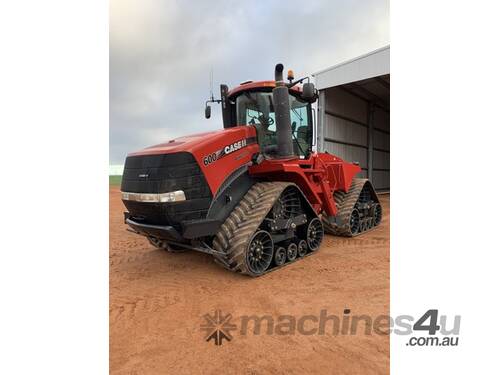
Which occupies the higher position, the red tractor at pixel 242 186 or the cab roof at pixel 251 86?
the cab roof at pixel 251 86

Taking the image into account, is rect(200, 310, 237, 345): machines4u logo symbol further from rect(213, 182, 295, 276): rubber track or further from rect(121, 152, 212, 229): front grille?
rect(121, 152, 212, 229): front grille

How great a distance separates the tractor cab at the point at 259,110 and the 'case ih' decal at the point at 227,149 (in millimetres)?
300

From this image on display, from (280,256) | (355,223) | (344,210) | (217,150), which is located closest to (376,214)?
(355,223)

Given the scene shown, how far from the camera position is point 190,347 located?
2604 mm

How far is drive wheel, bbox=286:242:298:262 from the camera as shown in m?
4.83

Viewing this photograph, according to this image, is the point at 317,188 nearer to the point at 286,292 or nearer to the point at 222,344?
the point at 286,292

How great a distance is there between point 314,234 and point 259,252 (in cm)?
155

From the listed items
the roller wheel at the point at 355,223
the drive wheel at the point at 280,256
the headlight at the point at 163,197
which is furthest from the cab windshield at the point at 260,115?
the roller wheel at the point at 355,223

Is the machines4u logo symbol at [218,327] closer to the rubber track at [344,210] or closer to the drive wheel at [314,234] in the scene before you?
the drive wheel at [314,234]

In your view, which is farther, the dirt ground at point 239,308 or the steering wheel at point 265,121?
the steering wheel at point 265,121

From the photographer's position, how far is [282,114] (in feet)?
15.4

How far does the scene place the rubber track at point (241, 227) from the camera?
4023 mm

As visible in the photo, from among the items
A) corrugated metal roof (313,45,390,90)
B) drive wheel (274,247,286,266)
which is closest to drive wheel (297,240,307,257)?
drive wheel (274,247,286,266)
